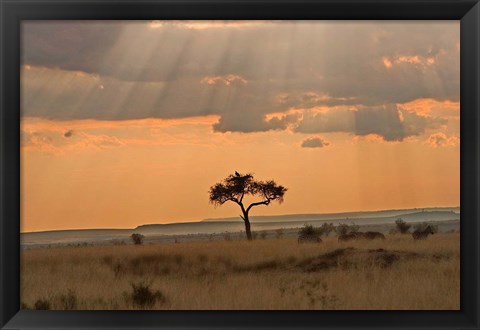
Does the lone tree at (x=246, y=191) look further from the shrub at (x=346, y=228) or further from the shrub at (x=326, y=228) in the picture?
the shrub at (x=346, y=228)

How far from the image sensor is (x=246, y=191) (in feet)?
18.3

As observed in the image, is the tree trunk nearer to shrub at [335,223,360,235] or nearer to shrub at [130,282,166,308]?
shrub at [335,223,360,235]

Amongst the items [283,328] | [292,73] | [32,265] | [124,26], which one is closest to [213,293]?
[283,328]

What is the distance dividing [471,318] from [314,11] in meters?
2.88

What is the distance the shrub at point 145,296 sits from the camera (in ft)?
17.3

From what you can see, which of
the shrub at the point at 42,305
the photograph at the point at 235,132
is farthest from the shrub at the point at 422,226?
the shrub at the point at 42,305

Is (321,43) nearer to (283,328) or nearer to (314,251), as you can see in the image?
(314,251)

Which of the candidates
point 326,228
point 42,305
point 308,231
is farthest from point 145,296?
point 326,228

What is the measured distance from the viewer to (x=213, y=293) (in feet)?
17.7

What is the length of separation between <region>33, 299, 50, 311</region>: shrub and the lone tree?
171cm

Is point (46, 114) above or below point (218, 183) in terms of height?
above

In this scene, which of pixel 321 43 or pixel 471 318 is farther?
pixel 321 43

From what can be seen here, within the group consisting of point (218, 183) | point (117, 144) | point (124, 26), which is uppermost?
point (124, 26)

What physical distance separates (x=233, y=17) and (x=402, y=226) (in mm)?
2476
